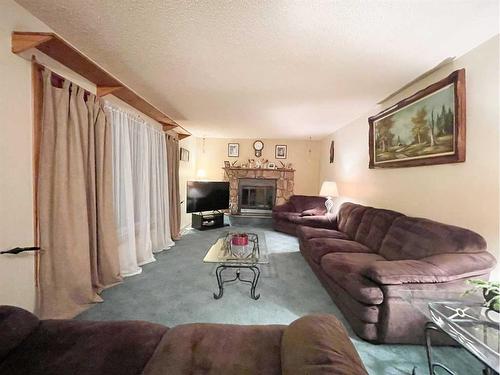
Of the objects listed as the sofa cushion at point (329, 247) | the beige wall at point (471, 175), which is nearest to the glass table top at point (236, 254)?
the sofa cushion at point (329, 247)

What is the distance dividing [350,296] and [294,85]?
2.25 m

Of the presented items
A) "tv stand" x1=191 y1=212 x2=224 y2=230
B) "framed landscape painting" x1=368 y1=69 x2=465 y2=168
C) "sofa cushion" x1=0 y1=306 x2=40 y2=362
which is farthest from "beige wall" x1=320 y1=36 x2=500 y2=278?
"tv stand" x1=191 y1=212 x2=224 y2=230

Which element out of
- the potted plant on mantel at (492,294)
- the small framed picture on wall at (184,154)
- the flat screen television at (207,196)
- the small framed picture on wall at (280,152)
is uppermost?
the small framed picture on wall at (280,152)

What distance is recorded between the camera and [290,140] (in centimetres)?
Result: 656

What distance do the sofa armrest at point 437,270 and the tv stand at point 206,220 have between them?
13.9 ft

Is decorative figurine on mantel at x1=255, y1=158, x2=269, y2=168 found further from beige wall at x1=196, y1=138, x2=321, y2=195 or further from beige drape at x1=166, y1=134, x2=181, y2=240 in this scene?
beige drape at x1=166, y1=134, x2=181, y2=240

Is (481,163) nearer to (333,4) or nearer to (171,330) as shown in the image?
(333,4)

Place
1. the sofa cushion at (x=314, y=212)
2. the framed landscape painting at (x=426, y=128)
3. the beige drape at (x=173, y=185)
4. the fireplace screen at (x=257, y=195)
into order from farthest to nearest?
the fireplace screen at (x=257, y=195) → the sofa cushion at (x=314, y=212) → the beige drape at (x=173, y=185) → the framed landscape painting at (x=426, y=128)

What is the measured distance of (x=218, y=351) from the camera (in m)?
0.99

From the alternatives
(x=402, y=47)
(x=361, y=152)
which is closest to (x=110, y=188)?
(x=402, y=47)

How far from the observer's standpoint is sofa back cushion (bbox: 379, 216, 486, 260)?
1.79 meters

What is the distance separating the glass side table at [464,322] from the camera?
3.59 ft

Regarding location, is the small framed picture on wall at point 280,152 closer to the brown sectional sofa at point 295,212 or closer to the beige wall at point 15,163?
the brown sectional sofa at point 295,212

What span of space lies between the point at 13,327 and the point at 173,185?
3548mm
